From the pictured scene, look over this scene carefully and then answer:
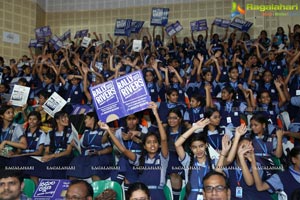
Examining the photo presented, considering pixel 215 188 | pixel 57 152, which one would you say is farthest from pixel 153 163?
pixel 57 152

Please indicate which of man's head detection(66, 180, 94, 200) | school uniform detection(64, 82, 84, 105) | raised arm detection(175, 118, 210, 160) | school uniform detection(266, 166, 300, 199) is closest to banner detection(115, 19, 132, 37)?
school uniform detection(64, 82, 84, 105)

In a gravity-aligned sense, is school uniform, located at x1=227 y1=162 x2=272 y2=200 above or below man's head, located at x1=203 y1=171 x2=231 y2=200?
below

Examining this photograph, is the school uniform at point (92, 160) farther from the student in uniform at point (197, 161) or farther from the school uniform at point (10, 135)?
the student in uniform at point (197, 161)

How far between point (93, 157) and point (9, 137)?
1440 millimetres

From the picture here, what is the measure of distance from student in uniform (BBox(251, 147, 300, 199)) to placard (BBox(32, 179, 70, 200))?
6.08 feet

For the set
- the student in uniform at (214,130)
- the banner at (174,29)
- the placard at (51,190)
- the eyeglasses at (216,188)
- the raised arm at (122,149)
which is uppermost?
the banner at (174,29)

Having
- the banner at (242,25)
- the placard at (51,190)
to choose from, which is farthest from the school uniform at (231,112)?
the banner at (242,25)

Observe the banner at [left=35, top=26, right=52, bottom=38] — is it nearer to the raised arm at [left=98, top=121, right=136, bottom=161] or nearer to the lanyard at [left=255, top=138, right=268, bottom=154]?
the raised arm at [left=98, top=121, right=136, bottom=161]

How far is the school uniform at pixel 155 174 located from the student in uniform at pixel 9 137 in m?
2.12

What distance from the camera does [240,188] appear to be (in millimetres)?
4250

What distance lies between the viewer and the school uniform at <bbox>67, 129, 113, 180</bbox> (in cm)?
545

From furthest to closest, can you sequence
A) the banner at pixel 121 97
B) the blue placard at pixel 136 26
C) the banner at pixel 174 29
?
the blue placard at pixel 136 26
the banner at pixel 174 29
the banner at pixel 121 97

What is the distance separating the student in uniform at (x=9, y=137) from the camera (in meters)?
5.95

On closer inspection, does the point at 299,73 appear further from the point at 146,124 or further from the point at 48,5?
the point at 48,5
